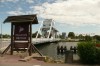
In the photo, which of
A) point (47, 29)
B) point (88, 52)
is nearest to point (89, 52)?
point (88, 52)

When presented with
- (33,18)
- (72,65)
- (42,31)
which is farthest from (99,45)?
(42,31)

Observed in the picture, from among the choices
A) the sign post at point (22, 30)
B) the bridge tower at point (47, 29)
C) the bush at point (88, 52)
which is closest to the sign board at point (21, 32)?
the sign post at point (22, 30)

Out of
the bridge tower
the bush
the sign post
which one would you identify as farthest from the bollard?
the bridge tower

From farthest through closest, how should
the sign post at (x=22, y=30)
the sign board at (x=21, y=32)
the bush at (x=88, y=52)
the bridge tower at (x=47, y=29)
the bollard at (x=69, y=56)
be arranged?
the bridge tower at (x=47, y=29)
the sign board at (x=21, y=32)
the sign post at (x=22, y=30)
the bollard at (x=69, y=56)
the bush at (x=88, y=52)

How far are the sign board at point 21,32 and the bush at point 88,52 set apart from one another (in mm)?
6126

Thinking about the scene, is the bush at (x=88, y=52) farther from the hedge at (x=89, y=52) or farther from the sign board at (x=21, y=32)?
the sign board at (x=21, y=32)

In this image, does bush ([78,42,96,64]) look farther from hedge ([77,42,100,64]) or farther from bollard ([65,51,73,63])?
bollard ([65,51,73,63])

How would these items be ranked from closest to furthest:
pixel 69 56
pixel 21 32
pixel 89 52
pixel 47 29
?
pixel 89 52 → pixel 69 56 → pixel 21 32 → pixel 47 29

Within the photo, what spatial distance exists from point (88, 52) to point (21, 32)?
282 inches

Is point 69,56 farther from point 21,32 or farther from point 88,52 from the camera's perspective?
point 21,32

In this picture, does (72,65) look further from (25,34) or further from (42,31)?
(42,31)

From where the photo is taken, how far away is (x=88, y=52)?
599 inches

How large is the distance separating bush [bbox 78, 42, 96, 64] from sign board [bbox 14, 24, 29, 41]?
613cm

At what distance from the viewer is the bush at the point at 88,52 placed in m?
15.2
